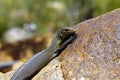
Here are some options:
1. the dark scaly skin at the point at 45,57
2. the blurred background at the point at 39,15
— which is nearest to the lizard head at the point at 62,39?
the dark scaly skin at the point at 45,57

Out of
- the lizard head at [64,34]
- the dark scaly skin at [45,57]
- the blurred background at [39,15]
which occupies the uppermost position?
the lizard head at [64,34]

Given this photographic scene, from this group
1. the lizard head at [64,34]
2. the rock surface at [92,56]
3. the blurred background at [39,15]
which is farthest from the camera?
the blurred background at [39,15]

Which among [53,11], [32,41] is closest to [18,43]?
[32,41]

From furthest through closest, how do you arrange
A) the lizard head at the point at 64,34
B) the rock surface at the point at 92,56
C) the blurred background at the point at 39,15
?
the blurred background at the point at 39,15, the lizard head at the point at 64,34, the rock surface at the point at 92,56

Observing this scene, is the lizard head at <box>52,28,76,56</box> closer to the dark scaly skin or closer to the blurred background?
the dark scaly skin

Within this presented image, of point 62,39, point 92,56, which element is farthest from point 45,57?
point 92,56

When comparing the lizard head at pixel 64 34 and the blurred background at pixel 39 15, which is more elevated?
the lizard head at pixel 64 34

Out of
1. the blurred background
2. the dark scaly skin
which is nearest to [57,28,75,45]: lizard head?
the dark scaly skin

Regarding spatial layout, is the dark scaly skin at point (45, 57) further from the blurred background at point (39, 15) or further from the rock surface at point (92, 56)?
the blurred background at point (39, 15)
